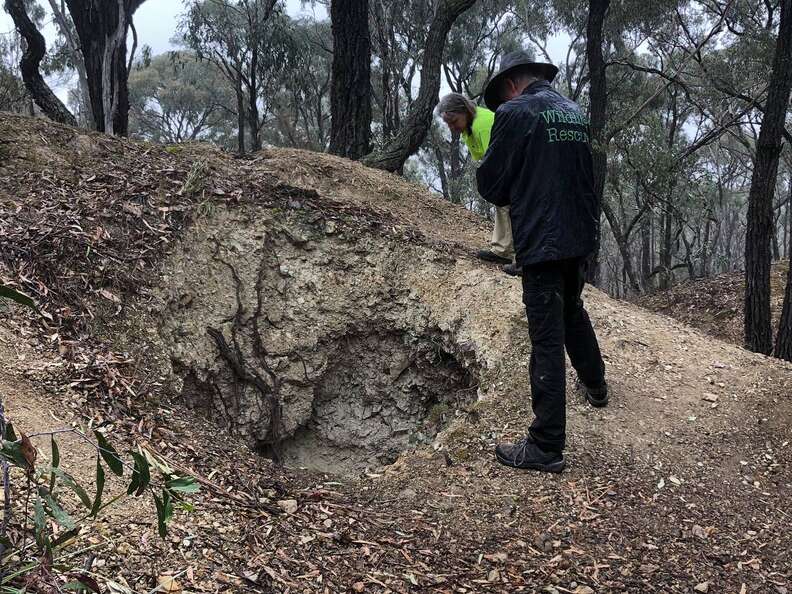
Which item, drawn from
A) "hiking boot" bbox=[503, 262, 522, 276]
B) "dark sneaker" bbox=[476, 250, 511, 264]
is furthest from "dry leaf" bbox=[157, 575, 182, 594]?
"dark sneaker" bbox=[476, 250, 511, 264]

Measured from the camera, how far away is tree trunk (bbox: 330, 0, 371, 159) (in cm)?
863

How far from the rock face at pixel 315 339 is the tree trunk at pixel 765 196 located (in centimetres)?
383

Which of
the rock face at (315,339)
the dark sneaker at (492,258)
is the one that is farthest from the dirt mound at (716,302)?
the rock face at (315,339)

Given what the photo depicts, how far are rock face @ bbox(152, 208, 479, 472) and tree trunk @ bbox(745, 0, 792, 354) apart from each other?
3.83m

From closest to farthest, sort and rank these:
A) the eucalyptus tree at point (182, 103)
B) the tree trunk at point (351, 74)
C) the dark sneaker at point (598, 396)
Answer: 1. the dark sneaker at point (598, 396)
2. the tree trunk at point (351, 74)
3. the eucalyptus tree at point (182, 103)

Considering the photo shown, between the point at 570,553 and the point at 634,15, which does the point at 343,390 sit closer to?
the point at 570,553

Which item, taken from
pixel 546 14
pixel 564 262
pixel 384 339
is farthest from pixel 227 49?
pixel 564 262

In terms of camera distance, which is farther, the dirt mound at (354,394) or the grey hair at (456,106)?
the grey hair at (456,106)

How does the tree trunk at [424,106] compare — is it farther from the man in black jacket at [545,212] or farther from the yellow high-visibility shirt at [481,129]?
the man in black jacket at [545,212]

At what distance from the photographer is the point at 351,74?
863 centimetres

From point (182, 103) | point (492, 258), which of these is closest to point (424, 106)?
point (492, 258)

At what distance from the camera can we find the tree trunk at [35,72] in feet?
30.2

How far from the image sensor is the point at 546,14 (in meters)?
22.5

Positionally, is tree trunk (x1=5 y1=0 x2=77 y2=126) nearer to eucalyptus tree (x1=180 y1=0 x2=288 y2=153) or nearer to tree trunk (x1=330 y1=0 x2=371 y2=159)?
tree trunk (x1=330 y1=0 x2=371 y2=159)
